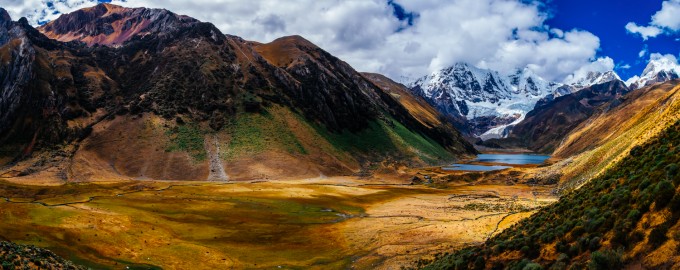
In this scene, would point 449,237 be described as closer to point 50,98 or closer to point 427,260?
point 427,260

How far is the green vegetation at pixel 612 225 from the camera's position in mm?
20766

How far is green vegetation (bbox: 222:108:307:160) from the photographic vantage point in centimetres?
17175

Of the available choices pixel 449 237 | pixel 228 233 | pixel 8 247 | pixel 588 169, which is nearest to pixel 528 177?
pixel 588 169

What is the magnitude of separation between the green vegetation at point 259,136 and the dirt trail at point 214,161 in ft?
11.3

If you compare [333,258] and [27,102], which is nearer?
[333,258]

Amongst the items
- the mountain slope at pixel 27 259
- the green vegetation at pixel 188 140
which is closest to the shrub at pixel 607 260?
the mountain slope at pixel 27 259

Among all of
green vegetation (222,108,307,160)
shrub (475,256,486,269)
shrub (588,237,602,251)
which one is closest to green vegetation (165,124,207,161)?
green vegetation (222,108,307,160)

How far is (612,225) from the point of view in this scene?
24.2 meters

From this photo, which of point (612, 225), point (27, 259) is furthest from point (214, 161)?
point (612, 225)

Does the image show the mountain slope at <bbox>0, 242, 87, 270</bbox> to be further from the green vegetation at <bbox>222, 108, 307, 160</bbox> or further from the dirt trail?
the green vegetation at <bbox>222, 108, 307, 160</bbox>

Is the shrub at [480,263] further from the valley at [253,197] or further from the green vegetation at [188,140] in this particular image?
the green vegetation at [188,140]

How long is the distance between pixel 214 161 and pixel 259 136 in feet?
84.4

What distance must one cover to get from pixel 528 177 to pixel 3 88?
608 ft

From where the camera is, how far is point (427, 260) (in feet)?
145
